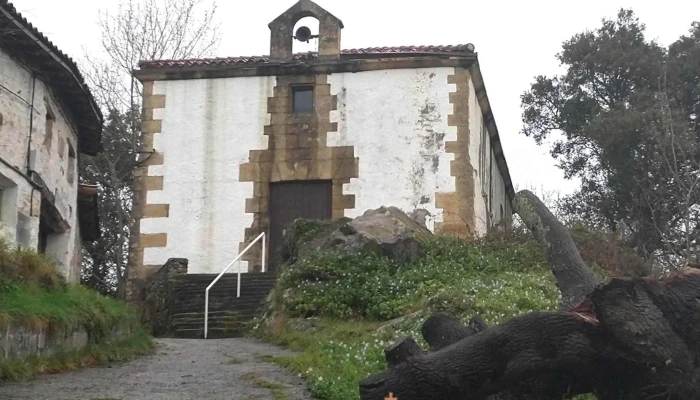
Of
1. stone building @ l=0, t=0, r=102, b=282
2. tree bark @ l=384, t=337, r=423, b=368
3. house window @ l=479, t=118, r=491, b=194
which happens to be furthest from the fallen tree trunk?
house window @ l=479, t=118, r=491, b=194

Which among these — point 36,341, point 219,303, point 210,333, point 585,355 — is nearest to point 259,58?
point 219,303

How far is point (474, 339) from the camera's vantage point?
535 cm

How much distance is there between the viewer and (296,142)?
1831cm

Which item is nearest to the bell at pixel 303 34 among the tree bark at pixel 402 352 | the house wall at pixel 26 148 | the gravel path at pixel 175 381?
the house wall at pixel 26 148

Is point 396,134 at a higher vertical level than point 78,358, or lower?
higher

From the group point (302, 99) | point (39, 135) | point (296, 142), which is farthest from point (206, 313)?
point (302, 99)

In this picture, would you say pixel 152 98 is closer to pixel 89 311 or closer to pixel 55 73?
pixel 55 73

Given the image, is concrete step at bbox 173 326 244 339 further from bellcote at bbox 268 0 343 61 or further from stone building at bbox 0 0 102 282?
bellcote at bbox 268 0 343 61

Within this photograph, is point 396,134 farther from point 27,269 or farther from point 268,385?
point 268,385

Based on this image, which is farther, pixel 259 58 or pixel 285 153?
pixel 259 58

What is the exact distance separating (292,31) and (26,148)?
609 centimetres

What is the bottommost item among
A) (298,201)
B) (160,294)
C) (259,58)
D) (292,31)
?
(160,294)

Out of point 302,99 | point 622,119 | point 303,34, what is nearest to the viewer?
point 302,99

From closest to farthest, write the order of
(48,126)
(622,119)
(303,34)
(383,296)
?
1. (383,296)
2. (48,126)
3. (303,34)
4. (622,119)
